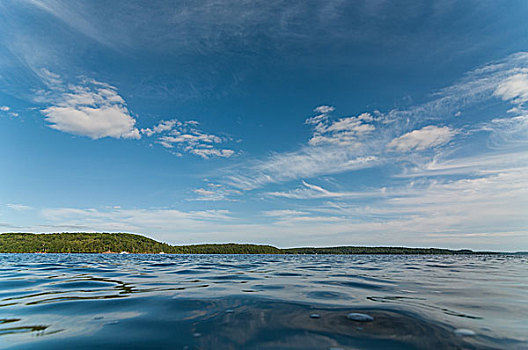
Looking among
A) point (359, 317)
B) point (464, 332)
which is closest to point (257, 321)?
point (359, 317)

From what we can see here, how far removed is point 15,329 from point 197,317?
3.23 metres

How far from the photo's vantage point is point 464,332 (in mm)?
4562

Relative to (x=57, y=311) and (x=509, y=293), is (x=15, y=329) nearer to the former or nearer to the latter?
(x=57, y=311)

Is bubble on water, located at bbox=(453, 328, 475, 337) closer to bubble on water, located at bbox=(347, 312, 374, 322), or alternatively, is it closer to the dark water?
the dark water

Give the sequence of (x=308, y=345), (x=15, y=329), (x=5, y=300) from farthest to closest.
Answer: (x=5, y=300) → (x=15, y=329) → (x=308, y=345)

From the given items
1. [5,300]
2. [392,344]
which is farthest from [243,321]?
[5,300]

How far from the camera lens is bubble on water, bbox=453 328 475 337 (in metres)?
4.41

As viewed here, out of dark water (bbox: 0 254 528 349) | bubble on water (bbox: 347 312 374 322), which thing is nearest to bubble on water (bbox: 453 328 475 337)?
dark water (bbox: 0 254 528 349)

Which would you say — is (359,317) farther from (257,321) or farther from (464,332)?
(257,321)

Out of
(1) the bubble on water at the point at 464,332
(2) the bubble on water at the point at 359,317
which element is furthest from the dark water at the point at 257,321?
(2) the bubble on water at the point at 359,317

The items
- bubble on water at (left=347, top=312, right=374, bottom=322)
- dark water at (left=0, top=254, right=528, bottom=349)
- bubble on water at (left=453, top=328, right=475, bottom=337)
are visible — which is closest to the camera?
dark water at (left=0, top=254, right=528, bottom=349)

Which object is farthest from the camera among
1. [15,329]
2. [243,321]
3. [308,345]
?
[243,321]

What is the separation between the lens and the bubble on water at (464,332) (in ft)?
14.5

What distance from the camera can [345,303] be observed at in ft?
22.7
